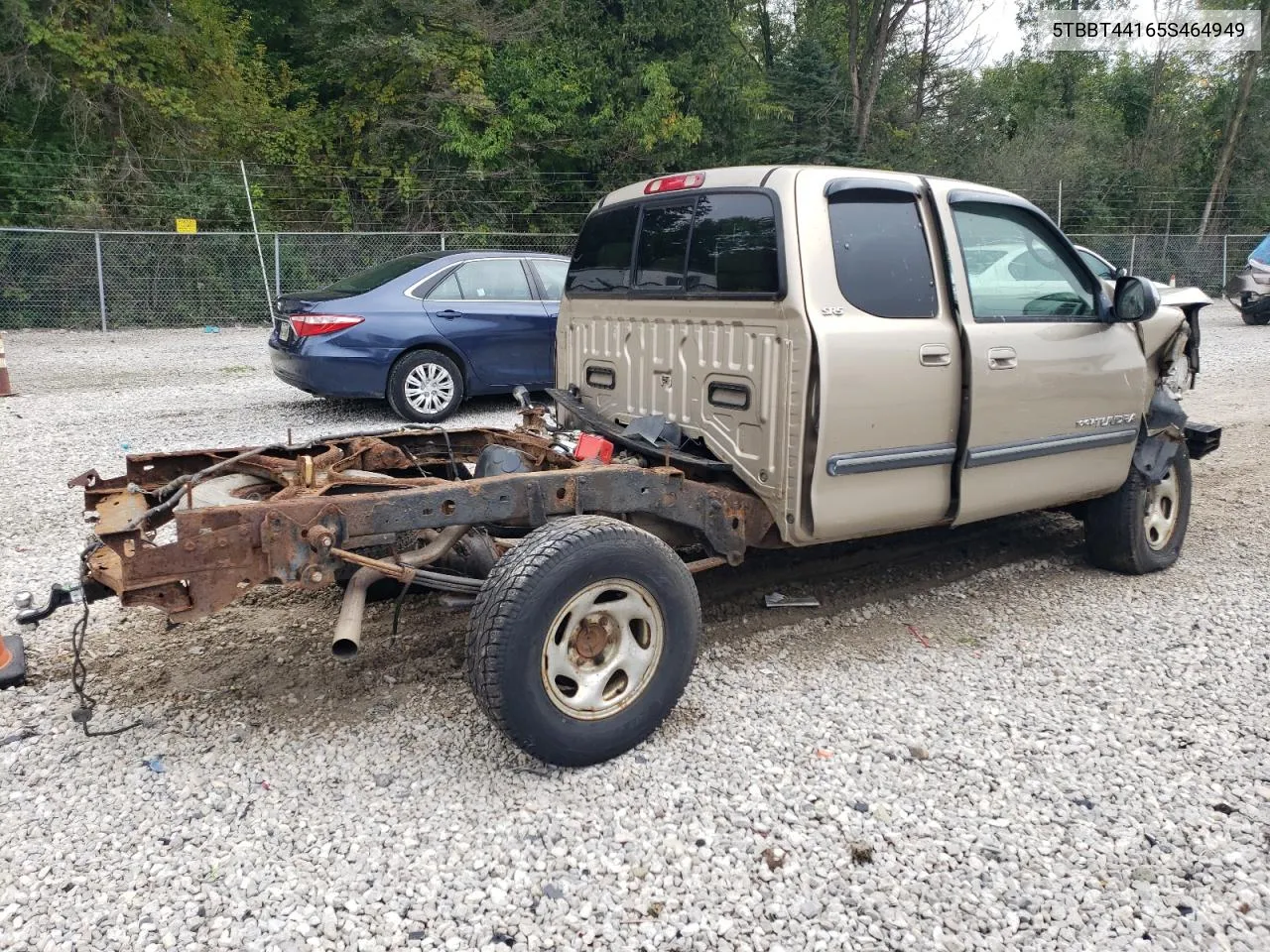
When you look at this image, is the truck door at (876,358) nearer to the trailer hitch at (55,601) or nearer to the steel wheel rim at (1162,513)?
the steel wheel rim at (1162,513)

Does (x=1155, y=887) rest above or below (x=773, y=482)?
below

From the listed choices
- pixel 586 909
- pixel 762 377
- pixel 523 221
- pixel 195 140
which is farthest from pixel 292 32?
pixel 586 909

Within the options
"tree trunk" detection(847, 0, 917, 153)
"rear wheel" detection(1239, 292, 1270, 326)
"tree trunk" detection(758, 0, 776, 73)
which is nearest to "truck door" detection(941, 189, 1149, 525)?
"rear wheel" detection(1239, 292, 1270, 326)

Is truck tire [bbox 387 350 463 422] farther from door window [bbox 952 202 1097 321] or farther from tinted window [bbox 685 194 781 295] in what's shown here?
door window [bbox 952 202 1097 321]

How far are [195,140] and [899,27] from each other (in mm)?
22995

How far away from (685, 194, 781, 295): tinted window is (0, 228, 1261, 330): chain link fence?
13951 millimetres

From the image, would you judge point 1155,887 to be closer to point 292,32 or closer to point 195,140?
point 195,140

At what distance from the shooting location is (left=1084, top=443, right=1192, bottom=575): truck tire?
5043 mm

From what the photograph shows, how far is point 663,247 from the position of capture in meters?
4.43

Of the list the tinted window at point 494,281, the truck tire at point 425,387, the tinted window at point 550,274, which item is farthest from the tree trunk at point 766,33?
the truck tire at point 425,387

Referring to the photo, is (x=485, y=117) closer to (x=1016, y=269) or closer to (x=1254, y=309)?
(x=1254, y=309)

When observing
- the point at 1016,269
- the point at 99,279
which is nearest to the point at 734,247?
the point at 1016,269

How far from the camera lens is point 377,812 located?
3039mm

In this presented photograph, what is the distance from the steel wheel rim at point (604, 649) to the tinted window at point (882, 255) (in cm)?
154
